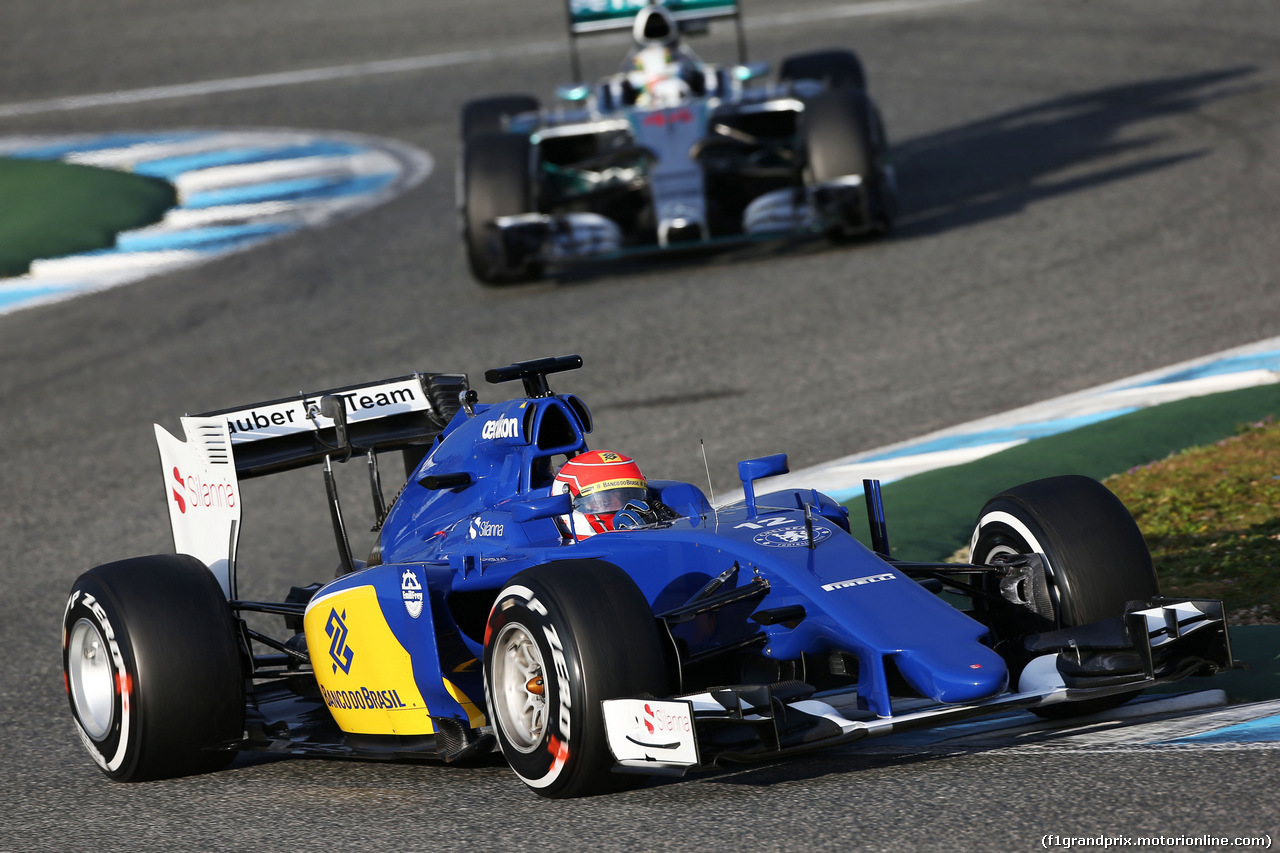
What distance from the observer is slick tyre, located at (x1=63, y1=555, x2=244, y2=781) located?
19.0ft

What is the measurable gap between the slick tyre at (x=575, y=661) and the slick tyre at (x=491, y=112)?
38.1ft

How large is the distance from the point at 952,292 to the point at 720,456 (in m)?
3.86

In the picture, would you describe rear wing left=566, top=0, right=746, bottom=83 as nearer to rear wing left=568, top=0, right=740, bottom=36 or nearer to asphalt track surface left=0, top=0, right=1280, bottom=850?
rear wing left=568, top=0, right=740, bottom=36

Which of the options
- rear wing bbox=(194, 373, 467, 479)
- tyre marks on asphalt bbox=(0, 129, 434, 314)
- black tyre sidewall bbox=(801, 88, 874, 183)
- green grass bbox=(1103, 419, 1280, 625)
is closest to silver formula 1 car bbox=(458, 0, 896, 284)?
black tyre sidewall bbox=(801, 88, 874, 183)

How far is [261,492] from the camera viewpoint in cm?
1077

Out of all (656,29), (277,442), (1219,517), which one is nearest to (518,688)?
(277,442)

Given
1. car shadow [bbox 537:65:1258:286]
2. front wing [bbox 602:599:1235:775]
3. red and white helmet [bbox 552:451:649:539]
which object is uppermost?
car shadow [bbox 537:65:1258:286]

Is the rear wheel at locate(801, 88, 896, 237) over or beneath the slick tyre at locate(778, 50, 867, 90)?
beneath

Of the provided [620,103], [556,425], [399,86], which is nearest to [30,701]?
[556,425]

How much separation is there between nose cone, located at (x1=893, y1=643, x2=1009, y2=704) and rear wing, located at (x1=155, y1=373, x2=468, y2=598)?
280 cm

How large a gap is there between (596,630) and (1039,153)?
1411cm

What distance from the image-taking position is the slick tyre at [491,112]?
1638 centimetres

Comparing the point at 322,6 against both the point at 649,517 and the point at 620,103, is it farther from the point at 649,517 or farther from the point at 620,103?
the point at 649,517
